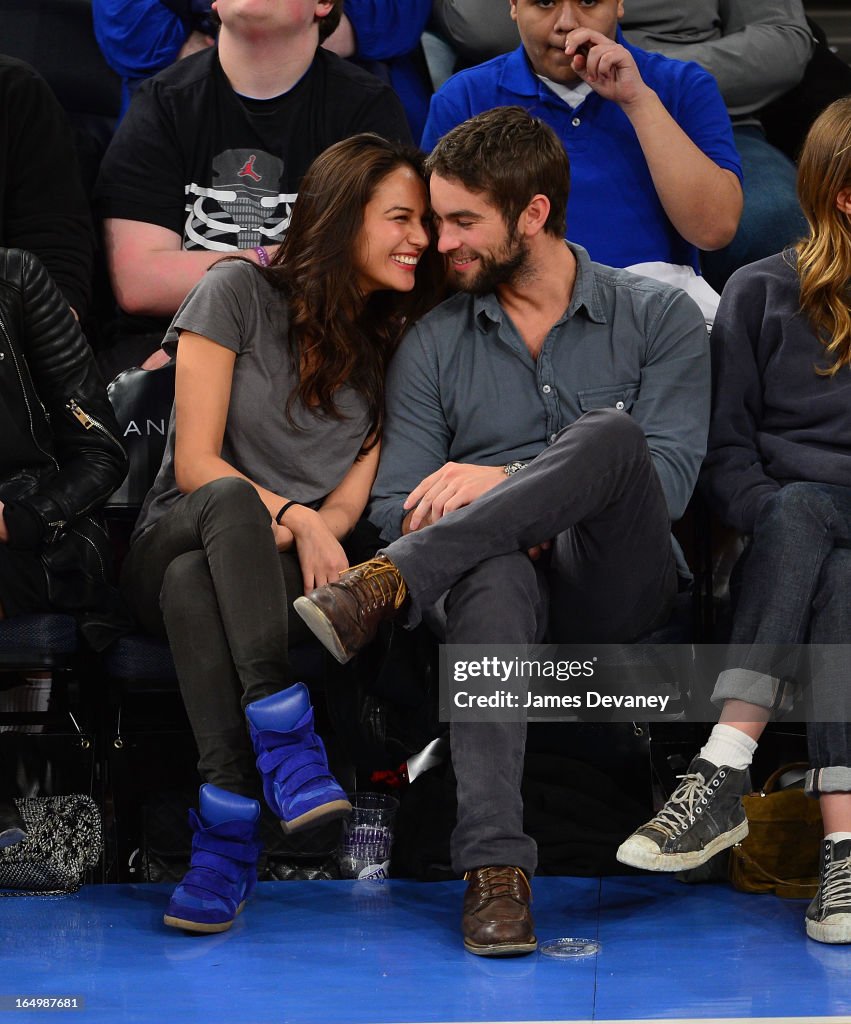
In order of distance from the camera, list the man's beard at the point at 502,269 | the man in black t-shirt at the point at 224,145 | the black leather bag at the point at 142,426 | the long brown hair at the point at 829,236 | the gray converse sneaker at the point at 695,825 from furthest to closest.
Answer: the man in black t-shirt at the point at 224,145 → the black leather bag at the point at 142,426 → the man's beard at the point at 502,269 → the long brown hair at the point at 829,236 → the gray converse sneaker at the point at 695,825

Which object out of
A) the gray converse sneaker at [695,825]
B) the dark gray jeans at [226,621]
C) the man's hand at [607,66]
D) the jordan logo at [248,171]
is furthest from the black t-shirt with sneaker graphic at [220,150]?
the gray converse sneaker at [695,825]

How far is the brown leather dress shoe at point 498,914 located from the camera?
1.83 metres

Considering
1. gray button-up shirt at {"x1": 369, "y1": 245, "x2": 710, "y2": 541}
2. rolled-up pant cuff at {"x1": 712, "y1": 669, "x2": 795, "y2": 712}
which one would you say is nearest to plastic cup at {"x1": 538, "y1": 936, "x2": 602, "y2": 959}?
rolled-up pant cuff at {"x1": 712, "y1": 669, "x2": 795, "y2": 712}

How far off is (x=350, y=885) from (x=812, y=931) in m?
0.74

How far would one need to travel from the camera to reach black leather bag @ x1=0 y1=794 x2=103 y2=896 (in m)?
2.21

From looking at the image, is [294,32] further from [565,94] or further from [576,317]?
[576,317]

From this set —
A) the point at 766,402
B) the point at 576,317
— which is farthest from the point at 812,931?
the point at 576,317

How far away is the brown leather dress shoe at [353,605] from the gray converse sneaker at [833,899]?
2.28 feet

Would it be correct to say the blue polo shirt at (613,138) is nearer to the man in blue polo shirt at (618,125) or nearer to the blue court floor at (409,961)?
the man in blue polo shirt at (618,125)

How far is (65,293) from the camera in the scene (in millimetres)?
2785

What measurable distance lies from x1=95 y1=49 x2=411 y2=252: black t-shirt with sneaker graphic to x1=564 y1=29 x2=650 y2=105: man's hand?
42 cm

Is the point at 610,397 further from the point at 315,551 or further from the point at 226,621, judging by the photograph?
the point at 226,621

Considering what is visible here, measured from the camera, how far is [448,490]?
7.14 ft

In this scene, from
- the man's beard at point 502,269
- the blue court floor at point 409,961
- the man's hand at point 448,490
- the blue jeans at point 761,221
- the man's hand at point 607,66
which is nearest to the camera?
the blue court floor at point 409,961
